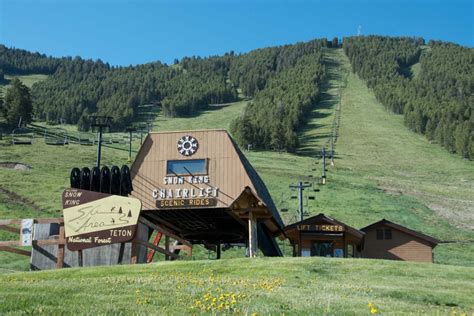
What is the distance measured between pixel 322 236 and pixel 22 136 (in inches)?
3399

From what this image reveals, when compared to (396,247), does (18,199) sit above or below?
above

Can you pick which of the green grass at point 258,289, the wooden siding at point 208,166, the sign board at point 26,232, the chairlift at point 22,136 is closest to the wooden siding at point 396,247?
the wooden siding at point 208,166

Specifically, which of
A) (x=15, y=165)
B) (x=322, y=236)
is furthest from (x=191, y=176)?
(x=15, y=165)

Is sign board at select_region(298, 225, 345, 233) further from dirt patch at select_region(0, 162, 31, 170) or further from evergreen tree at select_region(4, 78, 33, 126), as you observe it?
→ evergreen tree at select_region(4, 78, 33, 126)

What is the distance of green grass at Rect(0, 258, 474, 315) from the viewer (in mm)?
10062

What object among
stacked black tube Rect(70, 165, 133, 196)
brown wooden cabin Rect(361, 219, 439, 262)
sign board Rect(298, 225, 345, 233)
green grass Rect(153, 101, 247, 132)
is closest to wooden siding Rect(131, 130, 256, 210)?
stacked black tube Rect(70, 165, 133, 196)

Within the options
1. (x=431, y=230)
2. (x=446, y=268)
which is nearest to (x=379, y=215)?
(x=431, y=230)

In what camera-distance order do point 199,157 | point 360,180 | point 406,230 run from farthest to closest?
point 360,180 → point 406,230 → point 199,157

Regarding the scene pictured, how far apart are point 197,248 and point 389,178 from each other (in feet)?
167

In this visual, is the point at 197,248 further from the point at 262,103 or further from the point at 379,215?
the point at 262,103

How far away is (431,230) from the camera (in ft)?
196

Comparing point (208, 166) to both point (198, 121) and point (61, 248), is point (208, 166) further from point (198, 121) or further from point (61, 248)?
point (198, 121)

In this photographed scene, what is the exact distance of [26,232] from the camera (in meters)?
25.2

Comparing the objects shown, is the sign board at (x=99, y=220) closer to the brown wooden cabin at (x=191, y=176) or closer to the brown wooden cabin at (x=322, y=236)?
the brown wooden cabin at (x=191, y=176)
